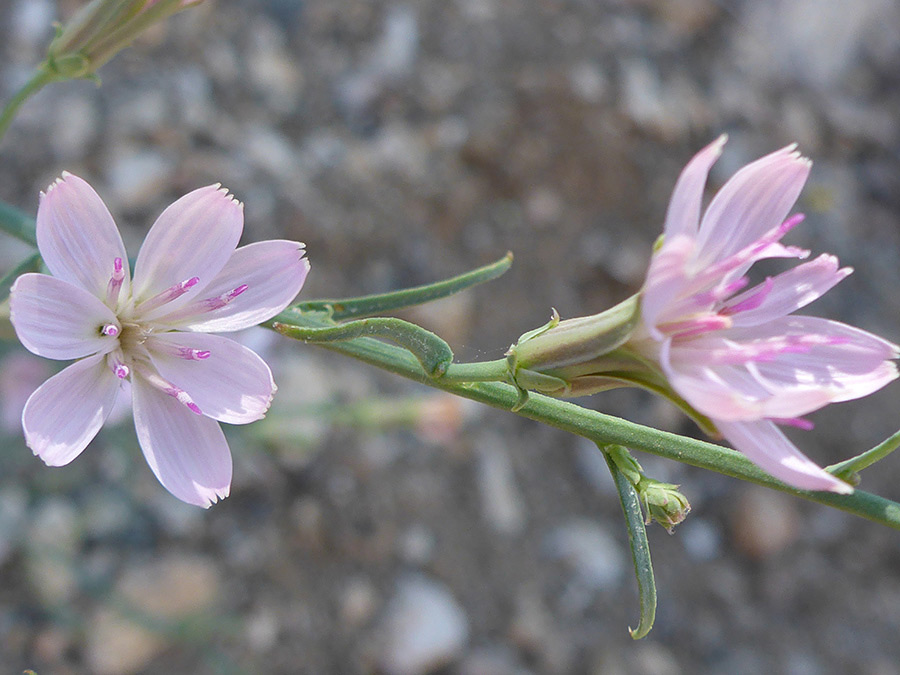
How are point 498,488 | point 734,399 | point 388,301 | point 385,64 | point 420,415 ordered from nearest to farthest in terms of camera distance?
point 734,399, point 388,301, point 420,415, point 498,488, point 385,64

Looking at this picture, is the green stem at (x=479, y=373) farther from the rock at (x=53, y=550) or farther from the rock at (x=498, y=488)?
the rock at (x=498, y=488)

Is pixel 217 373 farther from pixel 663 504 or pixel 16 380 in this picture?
pixel 16 380

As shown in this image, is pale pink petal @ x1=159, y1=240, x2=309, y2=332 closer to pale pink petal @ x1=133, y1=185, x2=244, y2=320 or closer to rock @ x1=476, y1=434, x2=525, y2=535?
pale pink petal @ x1=133, y1=185, x2=244, y2=320

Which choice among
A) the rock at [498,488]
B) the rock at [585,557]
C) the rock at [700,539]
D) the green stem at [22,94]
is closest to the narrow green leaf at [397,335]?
the green stem at [22,94]

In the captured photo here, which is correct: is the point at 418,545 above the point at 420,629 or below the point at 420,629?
above

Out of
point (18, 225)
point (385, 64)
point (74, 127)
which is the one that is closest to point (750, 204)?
point (18, 225)

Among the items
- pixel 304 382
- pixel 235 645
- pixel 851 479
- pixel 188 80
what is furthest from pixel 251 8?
pixel 851 479

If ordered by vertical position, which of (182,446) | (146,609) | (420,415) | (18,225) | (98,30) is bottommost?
(146,609)
